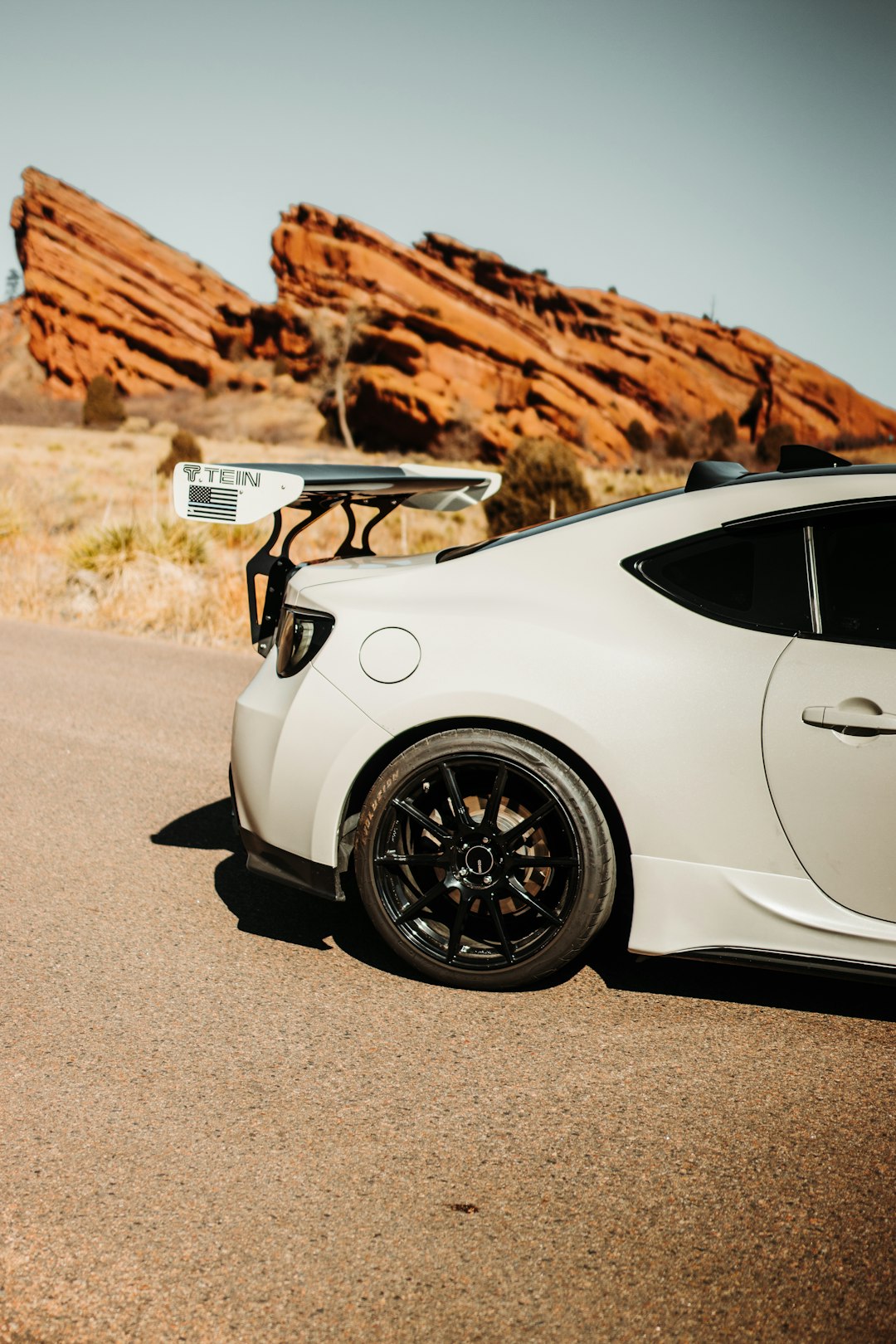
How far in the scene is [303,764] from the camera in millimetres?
3447

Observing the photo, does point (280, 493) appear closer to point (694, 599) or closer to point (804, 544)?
point (694, 599)

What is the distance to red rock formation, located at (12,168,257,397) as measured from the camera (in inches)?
3130

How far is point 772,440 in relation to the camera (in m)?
66.4

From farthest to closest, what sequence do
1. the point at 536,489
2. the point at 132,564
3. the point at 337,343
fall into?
the point at 337,343
the point at 536,489
the point at 132,564

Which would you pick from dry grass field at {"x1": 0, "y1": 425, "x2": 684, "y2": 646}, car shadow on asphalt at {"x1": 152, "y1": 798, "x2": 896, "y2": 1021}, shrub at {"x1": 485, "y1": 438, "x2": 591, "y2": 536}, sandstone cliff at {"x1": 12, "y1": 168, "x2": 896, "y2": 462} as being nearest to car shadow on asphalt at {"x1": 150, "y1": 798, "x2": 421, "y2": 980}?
car shadow on asphalt at {"x1": 152, "y1": 798, "x2": 896, "y2": 1021}

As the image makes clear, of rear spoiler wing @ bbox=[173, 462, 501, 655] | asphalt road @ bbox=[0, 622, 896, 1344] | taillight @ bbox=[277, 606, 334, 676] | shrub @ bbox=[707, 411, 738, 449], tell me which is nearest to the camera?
asphalt road @ bbox=[0, 622, 896, 1344]

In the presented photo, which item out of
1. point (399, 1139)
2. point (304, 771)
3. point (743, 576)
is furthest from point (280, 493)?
point (399, 1139)

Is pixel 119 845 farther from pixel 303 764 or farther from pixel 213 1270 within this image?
pixel 213 1270

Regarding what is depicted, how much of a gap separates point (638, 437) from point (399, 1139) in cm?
6725

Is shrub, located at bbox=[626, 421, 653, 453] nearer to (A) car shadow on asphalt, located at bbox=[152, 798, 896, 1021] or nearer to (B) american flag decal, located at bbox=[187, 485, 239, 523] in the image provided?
(A) car shadow on asphalt, located at bbox=[152, 798, 896, 1021]

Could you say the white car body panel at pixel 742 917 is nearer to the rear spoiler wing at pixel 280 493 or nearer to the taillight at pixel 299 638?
the taillight at pixel 299 638

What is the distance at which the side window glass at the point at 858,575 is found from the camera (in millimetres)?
3104

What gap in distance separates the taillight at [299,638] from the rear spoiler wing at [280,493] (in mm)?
177

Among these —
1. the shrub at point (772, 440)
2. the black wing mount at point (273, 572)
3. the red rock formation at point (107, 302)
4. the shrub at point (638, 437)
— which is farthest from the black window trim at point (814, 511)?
the red rock formation at point (107, 302)
